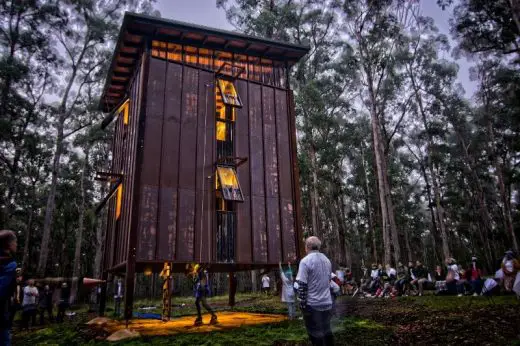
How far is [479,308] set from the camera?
988 centimetres

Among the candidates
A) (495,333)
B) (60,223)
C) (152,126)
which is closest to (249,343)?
(495,333)

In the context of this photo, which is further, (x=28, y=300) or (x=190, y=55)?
(x=190, y=55)

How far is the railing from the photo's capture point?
13156mm

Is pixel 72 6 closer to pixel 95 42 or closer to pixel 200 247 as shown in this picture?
pixel 95 42

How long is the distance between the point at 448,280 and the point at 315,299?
40.2 feet

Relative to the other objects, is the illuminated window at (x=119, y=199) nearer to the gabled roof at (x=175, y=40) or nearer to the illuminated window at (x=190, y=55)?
the gabled roof at (x=175, y=40)

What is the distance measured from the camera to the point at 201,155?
45.0ft

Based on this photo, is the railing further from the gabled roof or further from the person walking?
the gabled roof

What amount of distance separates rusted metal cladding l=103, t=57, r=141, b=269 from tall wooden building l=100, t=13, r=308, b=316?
0.07m

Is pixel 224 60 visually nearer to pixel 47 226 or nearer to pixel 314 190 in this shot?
pixel 314 190

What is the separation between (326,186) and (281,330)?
27.2 metres

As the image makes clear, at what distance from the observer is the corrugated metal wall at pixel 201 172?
40.9ft

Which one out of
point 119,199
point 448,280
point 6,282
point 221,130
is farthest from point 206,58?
point 448,280

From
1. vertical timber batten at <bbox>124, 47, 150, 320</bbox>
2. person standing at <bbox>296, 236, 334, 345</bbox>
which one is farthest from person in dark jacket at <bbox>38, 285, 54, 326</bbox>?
person standing at <bbox>296, 236, 334, 345</bbox>
